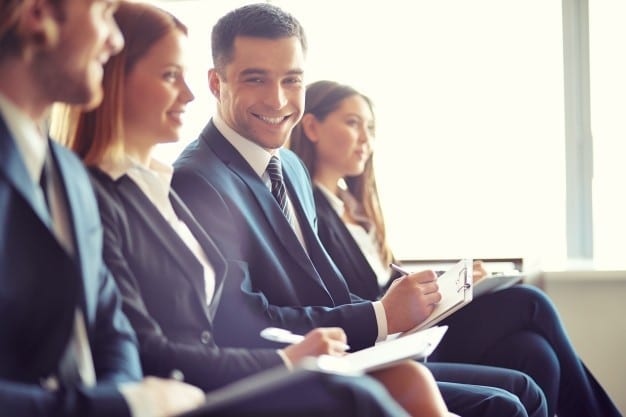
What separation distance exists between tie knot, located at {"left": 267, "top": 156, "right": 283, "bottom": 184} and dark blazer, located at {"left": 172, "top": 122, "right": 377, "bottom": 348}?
0.23 ft

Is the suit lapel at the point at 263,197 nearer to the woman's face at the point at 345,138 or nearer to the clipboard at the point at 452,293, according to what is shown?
the clipboard at the point at 452,293

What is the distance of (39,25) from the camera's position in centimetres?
114

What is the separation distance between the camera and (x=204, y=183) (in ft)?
5.54

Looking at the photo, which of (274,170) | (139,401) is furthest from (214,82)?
(139,401)

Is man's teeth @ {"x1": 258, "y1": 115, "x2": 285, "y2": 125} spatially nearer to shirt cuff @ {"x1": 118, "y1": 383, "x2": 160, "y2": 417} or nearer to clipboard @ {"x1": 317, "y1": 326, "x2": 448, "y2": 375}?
clipboard @ {"x1": 317, "y1": 326, "x2": 448, "y2": 375}

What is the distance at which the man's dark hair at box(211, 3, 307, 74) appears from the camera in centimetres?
186

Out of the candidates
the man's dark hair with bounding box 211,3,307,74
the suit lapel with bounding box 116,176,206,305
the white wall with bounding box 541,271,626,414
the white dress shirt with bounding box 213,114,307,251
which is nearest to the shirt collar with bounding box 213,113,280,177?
the white dress shirt with bounding box 213,114,307,251

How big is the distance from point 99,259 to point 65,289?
0.11 metres

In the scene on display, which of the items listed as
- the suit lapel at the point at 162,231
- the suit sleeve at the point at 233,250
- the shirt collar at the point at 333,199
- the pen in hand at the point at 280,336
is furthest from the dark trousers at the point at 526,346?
the suit lapel at the point at 162,231

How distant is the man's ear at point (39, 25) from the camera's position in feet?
3.69

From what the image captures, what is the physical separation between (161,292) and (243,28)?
0.68 metres

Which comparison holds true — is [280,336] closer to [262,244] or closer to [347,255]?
[262,244]

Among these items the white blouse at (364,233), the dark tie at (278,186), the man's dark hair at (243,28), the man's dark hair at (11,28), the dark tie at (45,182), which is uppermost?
the man's dark hair at (11,28)

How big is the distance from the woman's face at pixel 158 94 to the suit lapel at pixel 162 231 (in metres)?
0.09
